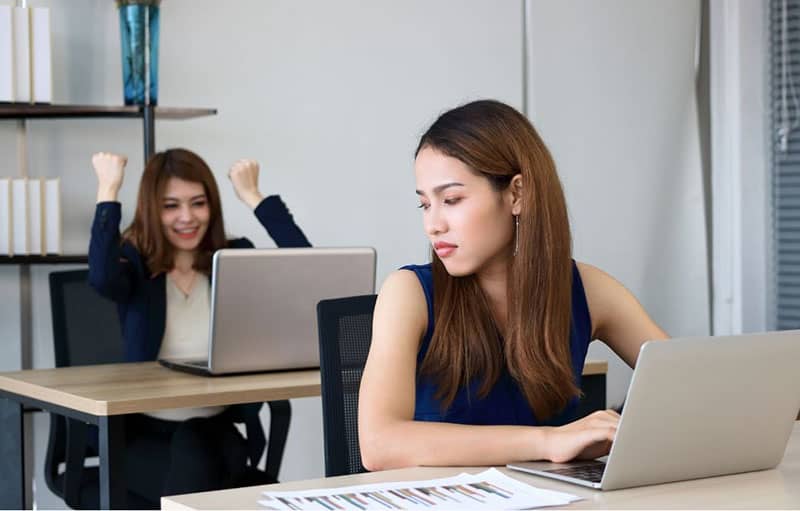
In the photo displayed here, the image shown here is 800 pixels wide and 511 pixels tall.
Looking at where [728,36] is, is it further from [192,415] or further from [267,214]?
[192,415]

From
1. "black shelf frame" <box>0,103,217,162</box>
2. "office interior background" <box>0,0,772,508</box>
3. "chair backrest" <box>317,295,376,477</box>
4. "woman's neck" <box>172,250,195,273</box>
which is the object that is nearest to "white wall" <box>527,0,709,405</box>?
"office interior background" <box>0,0,772,508</box>

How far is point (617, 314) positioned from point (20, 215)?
212 centimetres

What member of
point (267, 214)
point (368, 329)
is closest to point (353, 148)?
point (267, 214)

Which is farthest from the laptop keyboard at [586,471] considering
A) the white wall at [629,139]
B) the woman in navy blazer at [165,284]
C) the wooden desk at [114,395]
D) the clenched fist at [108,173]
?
the white wall at [629,139]

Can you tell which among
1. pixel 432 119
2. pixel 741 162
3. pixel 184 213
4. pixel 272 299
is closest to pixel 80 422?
pixel 272 299

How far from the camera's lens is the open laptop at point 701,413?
1327 millimetres

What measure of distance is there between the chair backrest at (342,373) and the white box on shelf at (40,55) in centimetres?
187

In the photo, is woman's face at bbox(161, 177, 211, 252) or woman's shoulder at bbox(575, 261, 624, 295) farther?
woman's face at bbox(161, 177, 211, 252)

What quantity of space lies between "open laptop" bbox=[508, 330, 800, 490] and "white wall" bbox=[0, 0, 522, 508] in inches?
105

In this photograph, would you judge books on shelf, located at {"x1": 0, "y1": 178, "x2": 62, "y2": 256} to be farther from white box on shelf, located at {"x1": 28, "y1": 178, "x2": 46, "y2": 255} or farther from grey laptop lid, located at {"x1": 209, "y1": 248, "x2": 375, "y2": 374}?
grey laptop lid, located at {"x1": 209, "y1": 248, "x2": 375, "y2": 374}

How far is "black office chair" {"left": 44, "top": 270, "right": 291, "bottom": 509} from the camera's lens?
2.80 metres

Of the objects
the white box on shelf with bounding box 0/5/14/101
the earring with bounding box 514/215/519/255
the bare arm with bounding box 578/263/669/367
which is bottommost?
the bare arm with bounding box 578/263/669/367

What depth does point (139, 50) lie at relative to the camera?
3.60 meters

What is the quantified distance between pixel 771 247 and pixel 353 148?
72.7 inches
